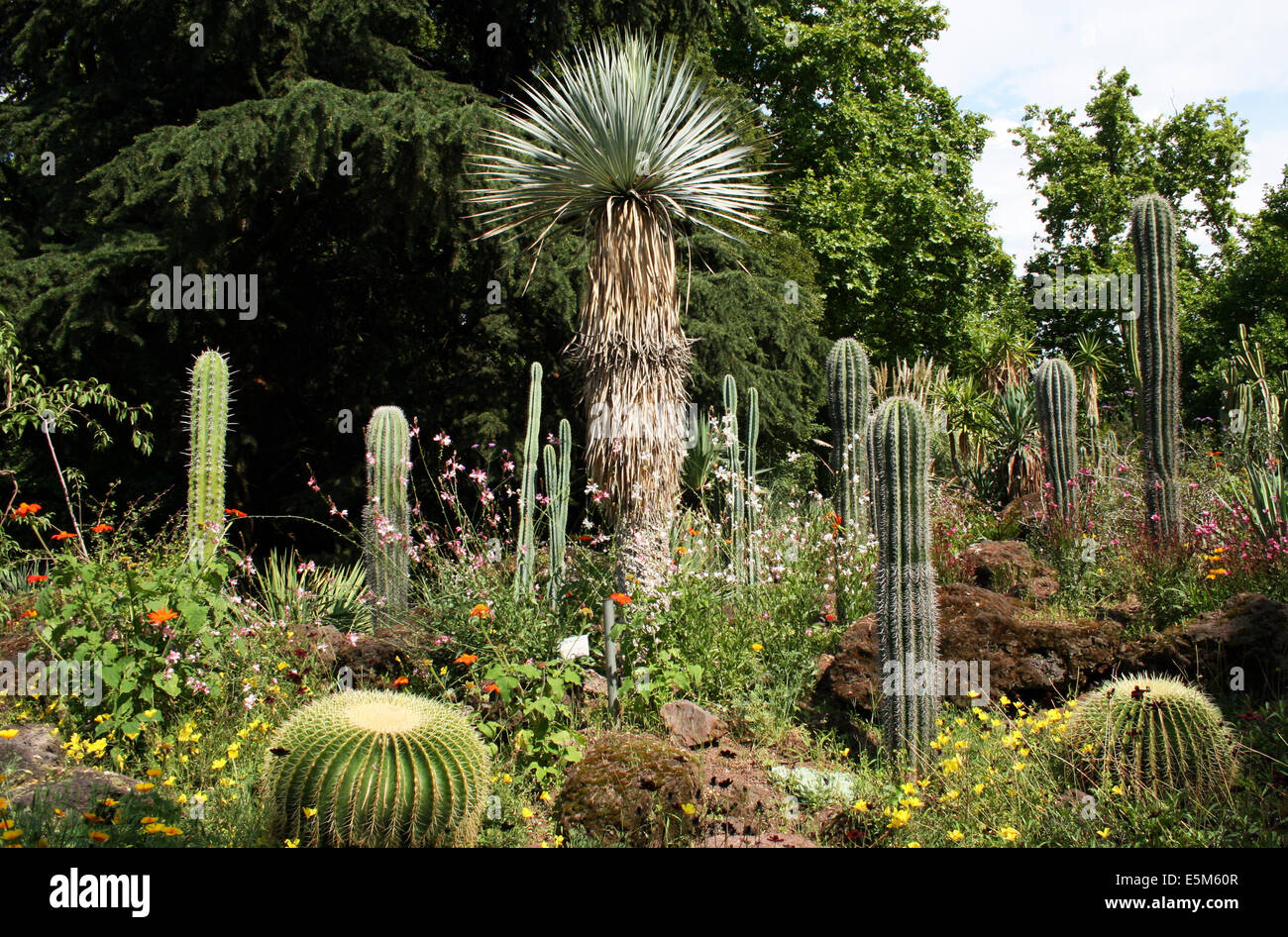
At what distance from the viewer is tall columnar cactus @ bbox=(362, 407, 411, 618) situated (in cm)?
655

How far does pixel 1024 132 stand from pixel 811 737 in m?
30.5

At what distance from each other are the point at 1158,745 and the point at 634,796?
2.11m

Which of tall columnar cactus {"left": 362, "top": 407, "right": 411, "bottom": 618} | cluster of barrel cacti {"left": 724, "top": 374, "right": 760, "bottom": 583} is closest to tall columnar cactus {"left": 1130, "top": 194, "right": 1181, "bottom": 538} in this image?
cluster of barrel cacti {"left": 724, "top": 374, "right": 760, "bottom": 583}

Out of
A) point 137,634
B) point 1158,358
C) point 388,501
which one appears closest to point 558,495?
point 388,501

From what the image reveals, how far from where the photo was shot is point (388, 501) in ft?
22.3

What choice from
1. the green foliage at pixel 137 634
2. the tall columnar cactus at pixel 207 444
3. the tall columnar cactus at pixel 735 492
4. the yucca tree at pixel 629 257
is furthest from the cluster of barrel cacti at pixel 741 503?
the tall columnar cactus at pixel 207 444

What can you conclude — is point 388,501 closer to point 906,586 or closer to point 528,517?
point 528,517

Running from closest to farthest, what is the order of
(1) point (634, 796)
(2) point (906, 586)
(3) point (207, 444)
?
1. (1) point (634, 796)
2. (2) point (906, 586)
3. (3) point (207, 444)

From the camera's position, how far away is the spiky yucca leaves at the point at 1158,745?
3900mm

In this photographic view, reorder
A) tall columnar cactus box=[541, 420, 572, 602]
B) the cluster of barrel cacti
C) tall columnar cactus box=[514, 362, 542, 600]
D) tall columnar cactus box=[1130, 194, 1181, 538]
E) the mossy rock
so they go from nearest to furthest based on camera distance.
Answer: the mossy rock, tall columnar cactus box=[514, 362, 542, 600], the cluster of barrel cacti, tall columnar cactus box=[541, 420, 572, 602], tall columnar cactus box=[1130, 194, 1181, 538]

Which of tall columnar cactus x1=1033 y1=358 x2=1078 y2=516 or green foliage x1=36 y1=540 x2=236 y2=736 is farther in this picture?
tall columnar cactus x1=1033 y1=358 x2=1078 y2=516

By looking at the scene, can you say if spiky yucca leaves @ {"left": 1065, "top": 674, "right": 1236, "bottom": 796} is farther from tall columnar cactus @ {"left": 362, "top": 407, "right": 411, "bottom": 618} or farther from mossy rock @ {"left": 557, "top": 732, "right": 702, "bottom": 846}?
tall columnar cactus @ {"left": 362, "top": 407, "right": 411, "bottom": 618}

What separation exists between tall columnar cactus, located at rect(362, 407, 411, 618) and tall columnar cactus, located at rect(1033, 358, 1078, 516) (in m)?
5.56
